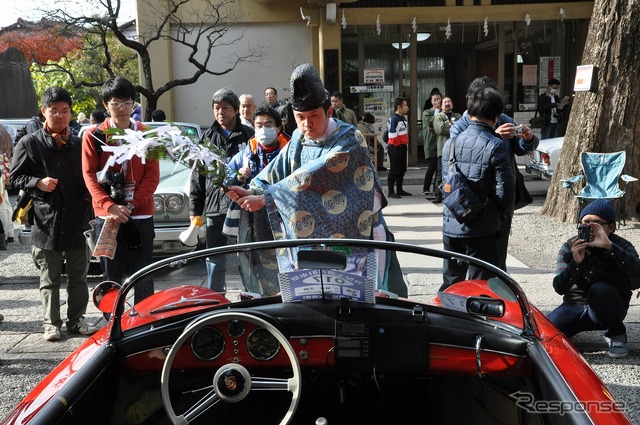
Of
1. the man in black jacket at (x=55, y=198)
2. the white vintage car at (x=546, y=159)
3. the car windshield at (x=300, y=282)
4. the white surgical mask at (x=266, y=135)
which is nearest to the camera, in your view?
the car windshield at (x=300, y=282)

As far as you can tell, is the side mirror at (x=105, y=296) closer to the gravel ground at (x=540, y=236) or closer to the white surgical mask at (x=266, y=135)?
the white surgical mask at (x=266, y=135)

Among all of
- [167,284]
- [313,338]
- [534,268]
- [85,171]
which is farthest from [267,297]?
[534,268]

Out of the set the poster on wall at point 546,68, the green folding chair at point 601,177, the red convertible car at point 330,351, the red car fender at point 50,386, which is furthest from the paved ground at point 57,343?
the poster on wall at point 546,68

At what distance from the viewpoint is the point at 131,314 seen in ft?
10.3

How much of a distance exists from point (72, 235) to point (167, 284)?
9.36 ft

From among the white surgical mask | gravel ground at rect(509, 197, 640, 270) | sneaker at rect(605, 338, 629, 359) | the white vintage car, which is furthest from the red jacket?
the white vintage car

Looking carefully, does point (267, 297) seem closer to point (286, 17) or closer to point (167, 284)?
point (167, 284)

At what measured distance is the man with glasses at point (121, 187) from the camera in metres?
5.33

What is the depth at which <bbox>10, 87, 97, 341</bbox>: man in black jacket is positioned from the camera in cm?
575

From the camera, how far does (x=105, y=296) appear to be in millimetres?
3412

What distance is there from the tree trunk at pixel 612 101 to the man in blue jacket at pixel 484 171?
5510 millimetres

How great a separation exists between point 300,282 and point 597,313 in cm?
292

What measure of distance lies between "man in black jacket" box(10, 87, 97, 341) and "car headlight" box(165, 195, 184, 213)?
6.81 feet

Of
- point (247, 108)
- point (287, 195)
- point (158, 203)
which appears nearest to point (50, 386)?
point (287, 195)
